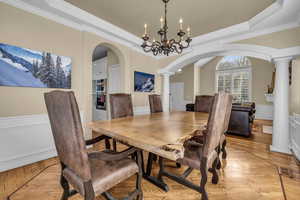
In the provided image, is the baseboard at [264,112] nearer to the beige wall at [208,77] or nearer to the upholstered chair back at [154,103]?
the beige wall at [208,77]

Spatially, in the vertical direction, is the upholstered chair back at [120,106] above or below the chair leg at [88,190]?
above

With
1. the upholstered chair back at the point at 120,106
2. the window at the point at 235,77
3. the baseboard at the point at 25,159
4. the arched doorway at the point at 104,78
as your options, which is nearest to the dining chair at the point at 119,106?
the upholstered chair back at the point at 120,106

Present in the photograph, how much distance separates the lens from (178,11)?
2.52 meters

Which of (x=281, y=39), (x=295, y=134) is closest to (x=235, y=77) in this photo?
(x=281, y=39)

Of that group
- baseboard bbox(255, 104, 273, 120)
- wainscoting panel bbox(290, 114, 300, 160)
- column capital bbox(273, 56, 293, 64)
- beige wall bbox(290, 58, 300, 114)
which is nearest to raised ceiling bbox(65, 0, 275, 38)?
column capital bbox(273, 56, 293, 64)

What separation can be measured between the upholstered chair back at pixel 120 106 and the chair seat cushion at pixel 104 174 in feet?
3.43

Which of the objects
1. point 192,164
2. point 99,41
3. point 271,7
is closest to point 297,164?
point 192,164

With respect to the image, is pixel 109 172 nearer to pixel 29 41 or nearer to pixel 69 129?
pixel 69 129

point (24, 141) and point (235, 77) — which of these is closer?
point (24, 141)

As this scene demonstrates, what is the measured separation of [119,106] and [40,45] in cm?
168

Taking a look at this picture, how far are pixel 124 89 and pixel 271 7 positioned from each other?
3.38m

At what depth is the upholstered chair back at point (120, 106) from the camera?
224cm

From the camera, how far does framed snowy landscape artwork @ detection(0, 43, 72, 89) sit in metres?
1.93

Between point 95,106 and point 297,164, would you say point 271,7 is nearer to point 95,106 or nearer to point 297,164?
point 297,164
